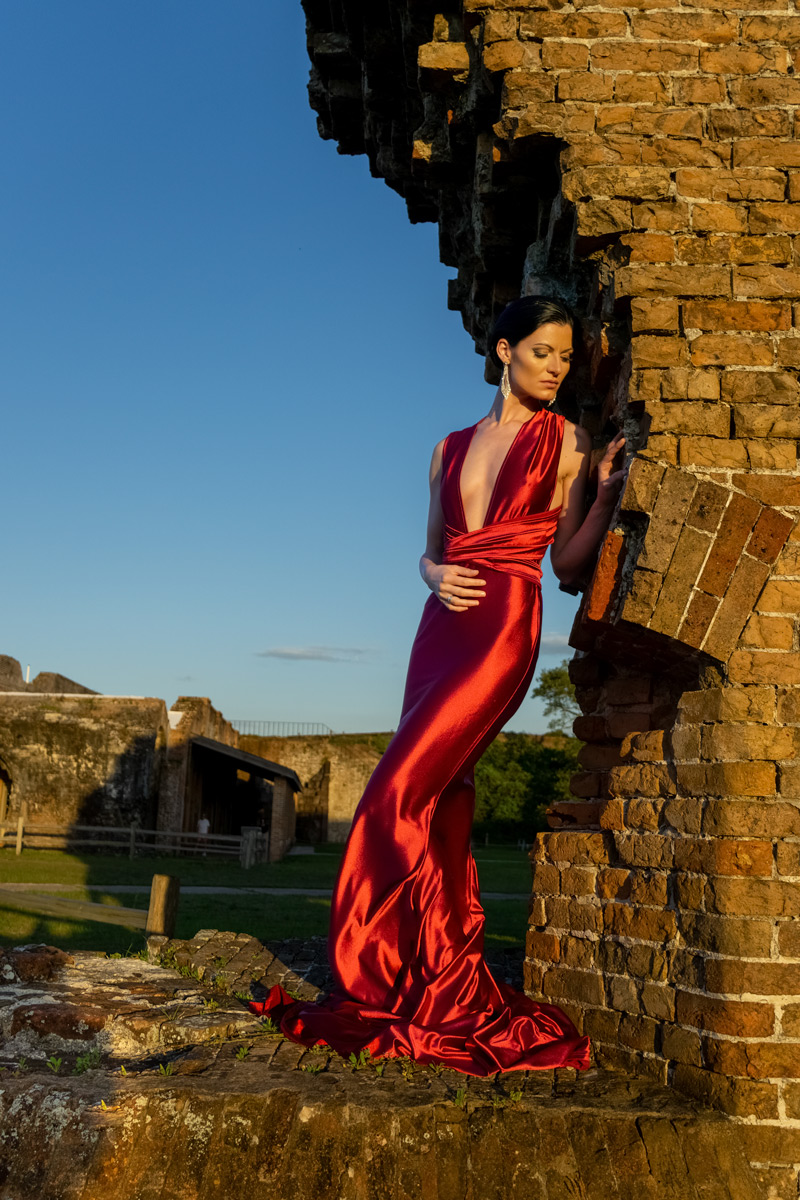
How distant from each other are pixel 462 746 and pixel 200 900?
7.93m

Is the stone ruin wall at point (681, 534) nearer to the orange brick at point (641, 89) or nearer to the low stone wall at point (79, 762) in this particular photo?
the orange brick at point (641, 89)

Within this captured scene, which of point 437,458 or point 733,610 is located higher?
point 437,458

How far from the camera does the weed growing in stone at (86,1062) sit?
3.28 meters

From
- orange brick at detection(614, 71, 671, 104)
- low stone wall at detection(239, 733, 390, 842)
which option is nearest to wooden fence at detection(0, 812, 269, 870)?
low stone wall at detection(239, 733, 390, 842)

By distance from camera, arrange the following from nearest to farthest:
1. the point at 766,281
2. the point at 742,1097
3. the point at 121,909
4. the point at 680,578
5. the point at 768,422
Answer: the point at 742,1097
the point at 680,578
the point at 768,422
the point at 766,281
the point at 121,909

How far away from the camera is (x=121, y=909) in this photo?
6.82 m

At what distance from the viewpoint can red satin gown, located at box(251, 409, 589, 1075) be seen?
3.39 m

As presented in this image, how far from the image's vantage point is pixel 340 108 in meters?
6.95

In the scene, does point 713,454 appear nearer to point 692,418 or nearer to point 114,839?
point 692,418

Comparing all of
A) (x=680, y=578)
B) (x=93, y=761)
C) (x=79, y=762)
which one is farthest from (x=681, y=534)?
(x=79, y=762)

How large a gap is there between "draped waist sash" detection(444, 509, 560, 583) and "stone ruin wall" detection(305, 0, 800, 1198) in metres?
0.33

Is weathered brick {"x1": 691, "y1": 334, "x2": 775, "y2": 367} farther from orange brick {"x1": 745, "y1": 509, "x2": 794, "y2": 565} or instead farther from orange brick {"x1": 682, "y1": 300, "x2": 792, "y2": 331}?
orange brick {"x1": 745, "y1": 509, "x2": 794, "y2": 565}

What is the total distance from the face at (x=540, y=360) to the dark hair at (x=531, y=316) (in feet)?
0.07

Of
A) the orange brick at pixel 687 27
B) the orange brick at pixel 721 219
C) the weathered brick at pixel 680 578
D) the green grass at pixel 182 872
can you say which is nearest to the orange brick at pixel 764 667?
the weathered brick at pixel 680 578
